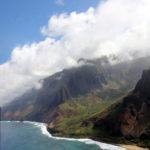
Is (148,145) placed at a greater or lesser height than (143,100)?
lesser

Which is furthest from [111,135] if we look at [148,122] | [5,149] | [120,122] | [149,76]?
[5,149]

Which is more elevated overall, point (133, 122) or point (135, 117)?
point (135, 117)

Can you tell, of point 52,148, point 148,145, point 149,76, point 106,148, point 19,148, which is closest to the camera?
point 148,145

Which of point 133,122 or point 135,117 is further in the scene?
point 135,117

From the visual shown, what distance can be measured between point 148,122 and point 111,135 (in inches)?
1707

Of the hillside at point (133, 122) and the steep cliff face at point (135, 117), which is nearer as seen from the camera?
the hillside at point (133, 122)

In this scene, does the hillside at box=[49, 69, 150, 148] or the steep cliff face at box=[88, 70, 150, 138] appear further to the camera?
the steep cliff face at box=[88, 70, 150, 138]

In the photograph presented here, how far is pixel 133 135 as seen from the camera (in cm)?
16562

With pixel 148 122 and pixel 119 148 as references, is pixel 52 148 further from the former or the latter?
pixel 148 122

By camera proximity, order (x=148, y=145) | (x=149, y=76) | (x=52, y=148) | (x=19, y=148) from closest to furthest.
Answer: (x=148, y=145) → (x=52, y=148) → (x=19, y=148) → (x=149, y=76)

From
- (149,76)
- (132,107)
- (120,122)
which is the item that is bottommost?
(120,122)

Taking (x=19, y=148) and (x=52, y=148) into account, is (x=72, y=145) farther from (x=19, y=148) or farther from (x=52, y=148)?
(x=19, y=148)

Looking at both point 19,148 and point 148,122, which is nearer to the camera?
point 148,122

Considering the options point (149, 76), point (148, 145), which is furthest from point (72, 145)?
point (149, 76)
